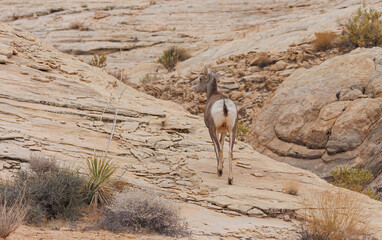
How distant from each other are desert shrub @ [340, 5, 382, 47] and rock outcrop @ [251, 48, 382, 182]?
5.54 ft

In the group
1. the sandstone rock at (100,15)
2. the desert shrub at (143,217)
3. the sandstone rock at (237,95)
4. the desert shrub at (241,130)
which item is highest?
the sandstone rock at (100,15)

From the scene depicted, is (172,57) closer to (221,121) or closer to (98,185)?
(221,121)

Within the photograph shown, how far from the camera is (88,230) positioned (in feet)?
16.8

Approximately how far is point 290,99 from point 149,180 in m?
7.17

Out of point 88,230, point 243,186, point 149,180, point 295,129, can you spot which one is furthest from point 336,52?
point 88,230

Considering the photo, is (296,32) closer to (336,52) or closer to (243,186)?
(336,52)

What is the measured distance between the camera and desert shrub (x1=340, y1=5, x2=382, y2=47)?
15148 millimetres

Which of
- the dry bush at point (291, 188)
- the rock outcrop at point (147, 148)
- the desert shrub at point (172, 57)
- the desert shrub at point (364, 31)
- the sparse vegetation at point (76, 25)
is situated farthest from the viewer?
the sparse vegetation at point (76, 25)

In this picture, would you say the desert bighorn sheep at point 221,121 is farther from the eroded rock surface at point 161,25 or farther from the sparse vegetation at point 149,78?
the eroded rock surface at point 161,25

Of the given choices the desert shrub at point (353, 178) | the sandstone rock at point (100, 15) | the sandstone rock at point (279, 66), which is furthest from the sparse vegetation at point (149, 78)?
the desert shrub at point (353, 178)

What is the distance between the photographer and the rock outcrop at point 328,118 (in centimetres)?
1080

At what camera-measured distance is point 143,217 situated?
522 centimetres

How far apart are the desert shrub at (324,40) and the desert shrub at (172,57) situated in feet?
23.9

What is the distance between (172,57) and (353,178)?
43.2ft
